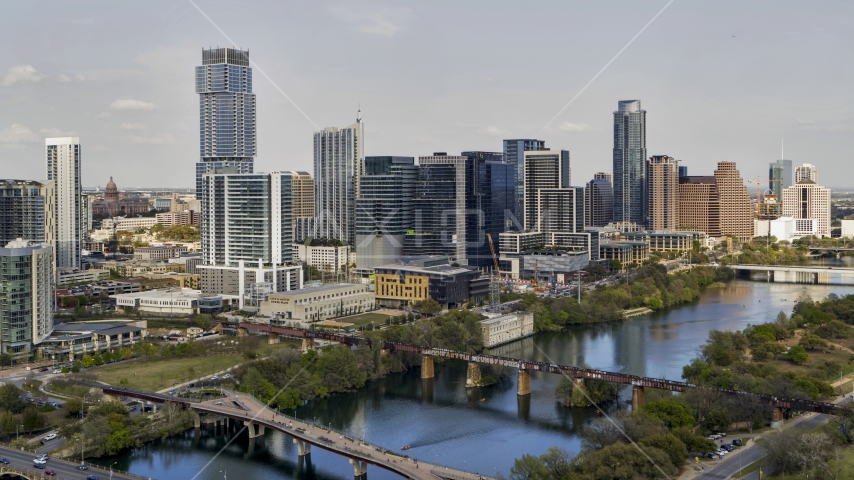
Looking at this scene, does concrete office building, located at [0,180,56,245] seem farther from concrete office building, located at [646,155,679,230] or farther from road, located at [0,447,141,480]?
concrete office building, located at [646,155,679,230]

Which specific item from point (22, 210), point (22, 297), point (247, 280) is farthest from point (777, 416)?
point (22, 210)

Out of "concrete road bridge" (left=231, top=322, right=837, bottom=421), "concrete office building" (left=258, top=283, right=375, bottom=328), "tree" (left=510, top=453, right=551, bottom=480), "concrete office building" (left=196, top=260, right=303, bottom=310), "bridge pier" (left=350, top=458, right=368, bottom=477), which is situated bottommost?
"bridge pier" (left=350, top=458, right=368, bottom=477)

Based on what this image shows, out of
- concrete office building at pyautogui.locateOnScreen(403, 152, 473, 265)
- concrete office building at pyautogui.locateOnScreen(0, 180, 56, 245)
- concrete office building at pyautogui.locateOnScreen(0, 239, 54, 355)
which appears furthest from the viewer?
concrete office building at pyautogui.locateOnScreen(403, 152, 473, 265)

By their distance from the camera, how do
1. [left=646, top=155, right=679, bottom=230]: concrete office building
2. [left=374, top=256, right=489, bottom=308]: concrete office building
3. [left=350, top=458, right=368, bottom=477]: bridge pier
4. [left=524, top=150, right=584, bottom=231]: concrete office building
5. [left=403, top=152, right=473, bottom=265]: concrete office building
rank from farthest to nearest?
[left=646, top=155, right=679, bottom=230]: concrete office building
[left=524, top=150, right=584, bottom=231]: concrete office building
[left=403, top=152, right=473, bottom=265]: concrete office building
[left=374, top=256, right=489, bottom=308]: concrete office building
[left=350, top=458, right=368, bottom=477]: bridge pier

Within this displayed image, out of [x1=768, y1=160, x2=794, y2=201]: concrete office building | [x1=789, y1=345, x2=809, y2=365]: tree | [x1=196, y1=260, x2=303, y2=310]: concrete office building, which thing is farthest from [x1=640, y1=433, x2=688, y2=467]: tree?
[x1=768, y1=160, x2=794, y2=201]: concrete office building

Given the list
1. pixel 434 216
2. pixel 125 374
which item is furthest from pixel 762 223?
pixel 125 374

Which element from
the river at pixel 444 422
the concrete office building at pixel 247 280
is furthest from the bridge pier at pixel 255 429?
the concrete office building at pixel 247 280

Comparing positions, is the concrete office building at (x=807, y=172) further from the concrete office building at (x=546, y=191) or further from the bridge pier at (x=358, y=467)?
the bridge pier at (x=358, y=467)
